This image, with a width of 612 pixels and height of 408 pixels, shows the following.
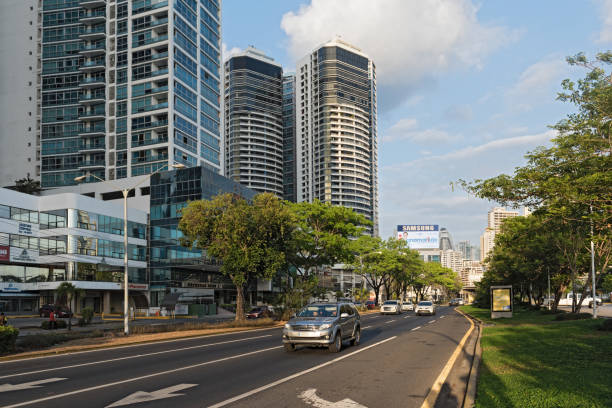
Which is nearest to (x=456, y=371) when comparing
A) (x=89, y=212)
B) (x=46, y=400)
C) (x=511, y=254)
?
(x=46, y=400)

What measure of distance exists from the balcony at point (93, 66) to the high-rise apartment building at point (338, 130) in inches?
4331

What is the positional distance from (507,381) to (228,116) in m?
196

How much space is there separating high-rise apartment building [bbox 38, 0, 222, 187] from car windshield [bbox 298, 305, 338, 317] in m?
66.2

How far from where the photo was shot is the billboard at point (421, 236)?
126 m

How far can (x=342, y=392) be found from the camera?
10.1m

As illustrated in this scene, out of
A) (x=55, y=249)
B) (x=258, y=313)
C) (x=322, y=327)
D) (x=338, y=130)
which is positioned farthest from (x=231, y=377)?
(x=338, y=130)

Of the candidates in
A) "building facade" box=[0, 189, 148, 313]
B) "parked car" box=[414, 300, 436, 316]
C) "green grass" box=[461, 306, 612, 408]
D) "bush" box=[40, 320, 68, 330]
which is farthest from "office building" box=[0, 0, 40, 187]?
"green grass" box=[461, 306, 612, 408]

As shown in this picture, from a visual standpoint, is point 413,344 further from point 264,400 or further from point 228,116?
point 228,116

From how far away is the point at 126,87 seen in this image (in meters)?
86.9

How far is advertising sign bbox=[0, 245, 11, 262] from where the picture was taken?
55359 mm

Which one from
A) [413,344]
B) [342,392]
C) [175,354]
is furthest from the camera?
[413,344]

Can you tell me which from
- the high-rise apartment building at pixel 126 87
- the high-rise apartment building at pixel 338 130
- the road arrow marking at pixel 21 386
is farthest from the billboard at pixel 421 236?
the road arrow marking at pixel 21 386

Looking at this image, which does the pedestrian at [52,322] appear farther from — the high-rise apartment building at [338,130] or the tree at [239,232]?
the high-rise apartment building at [338,130]

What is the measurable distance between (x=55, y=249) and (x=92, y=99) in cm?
3710
